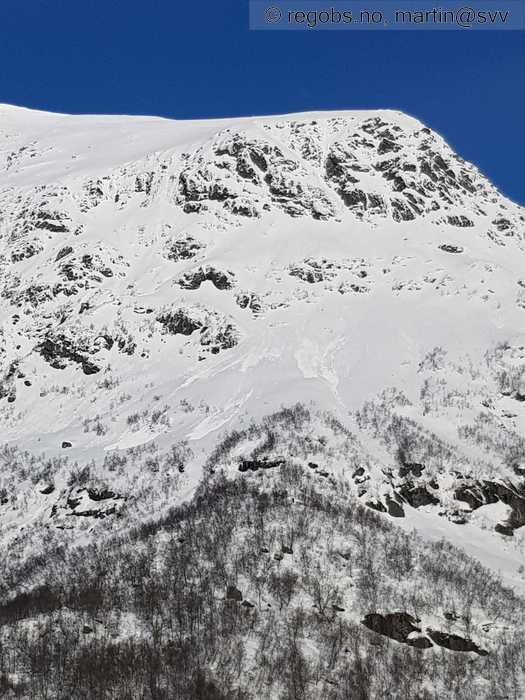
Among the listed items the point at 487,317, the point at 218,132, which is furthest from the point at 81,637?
the point at 218,132

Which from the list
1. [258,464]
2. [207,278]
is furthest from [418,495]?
[207,278]

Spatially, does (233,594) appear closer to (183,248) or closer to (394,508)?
(394,508)

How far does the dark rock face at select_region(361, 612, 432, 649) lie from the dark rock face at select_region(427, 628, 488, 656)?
1.63 feet

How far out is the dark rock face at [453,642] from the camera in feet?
123

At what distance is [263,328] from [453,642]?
44.9 meters

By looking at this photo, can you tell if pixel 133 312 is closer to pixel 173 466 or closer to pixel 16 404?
pixel 16 404

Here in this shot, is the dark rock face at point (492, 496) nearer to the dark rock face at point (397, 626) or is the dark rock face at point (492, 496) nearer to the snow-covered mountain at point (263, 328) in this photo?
the snow-covered mountain at point (263, 328)

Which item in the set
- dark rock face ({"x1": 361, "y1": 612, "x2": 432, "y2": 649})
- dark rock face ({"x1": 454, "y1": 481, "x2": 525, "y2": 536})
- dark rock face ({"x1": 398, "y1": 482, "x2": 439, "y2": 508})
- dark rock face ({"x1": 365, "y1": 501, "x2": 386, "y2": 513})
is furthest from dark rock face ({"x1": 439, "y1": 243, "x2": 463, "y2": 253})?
dark rock face ({"x1": 361, "y1": 612, "x2": 432, "y2": 649})

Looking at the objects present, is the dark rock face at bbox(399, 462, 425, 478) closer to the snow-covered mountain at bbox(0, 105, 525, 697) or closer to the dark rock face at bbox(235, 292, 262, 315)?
the snow-covered mountain at bbox(0, 105, 525, 697)

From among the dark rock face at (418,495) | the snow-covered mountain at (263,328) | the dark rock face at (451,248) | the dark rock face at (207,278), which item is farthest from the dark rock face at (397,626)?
the dark rock face at (451,248)

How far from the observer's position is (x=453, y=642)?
37594mm

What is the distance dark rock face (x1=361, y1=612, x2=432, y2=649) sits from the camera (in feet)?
123

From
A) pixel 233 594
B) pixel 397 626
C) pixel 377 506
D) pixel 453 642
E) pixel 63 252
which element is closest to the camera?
pixel 453 642

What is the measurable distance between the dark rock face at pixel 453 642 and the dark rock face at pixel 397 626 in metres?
0.50
